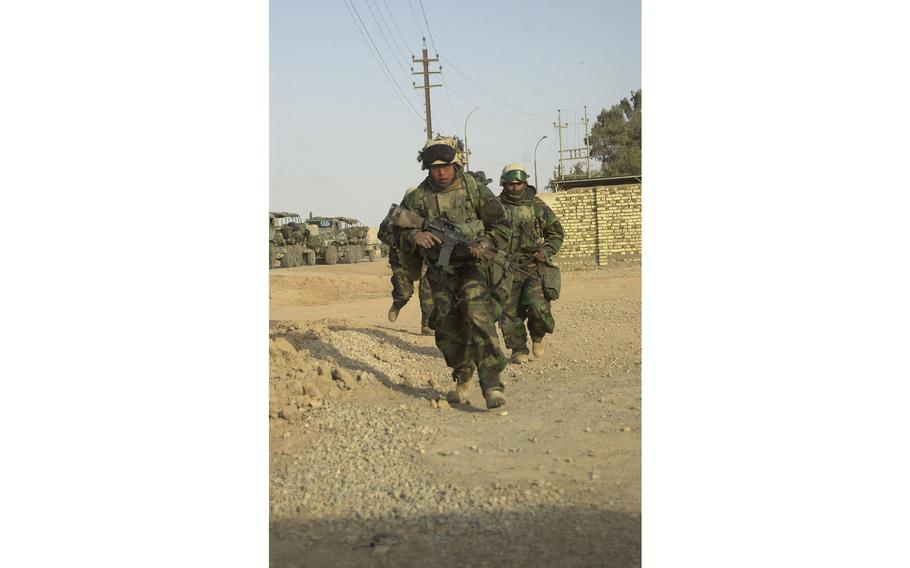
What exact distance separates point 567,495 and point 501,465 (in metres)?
0.65

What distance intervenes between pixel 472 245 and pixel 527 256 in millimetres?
2363

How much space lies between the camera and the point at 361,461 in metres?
4.39

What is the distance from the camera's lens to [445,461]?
14.5ft

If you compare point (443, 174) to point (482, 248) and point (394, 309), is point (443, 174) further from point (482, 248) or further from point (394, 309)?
point (394, 309)

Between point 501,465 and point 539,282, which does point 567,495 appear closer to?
point 501,465

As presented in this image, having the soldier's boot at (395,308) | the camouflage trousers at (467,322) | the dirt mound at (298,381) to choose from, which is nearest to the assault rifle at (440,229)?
the camouflage trousers at (467,322)

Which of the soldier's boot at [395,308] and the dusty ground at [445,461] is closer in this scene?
the dusty ground at [445,461]

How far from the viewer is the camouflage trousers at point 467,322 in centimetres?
577

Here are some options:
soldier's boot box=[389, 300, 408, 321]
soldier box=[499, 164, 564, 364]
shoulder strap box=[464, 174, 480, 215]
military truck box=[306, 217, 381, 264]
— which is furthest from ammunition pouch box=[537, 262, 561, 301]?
military truck box=[306, 217, 381, 264]

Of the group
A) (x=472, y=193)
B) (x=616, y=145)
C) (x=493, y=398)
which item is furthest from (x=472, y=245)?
(x=616, y=145)

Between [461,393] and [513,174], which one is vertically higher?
[513,174]

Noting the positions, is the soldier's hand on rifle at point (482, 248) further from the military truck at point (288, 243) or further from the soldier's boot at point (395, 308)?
the military truck at point (288, 243)
